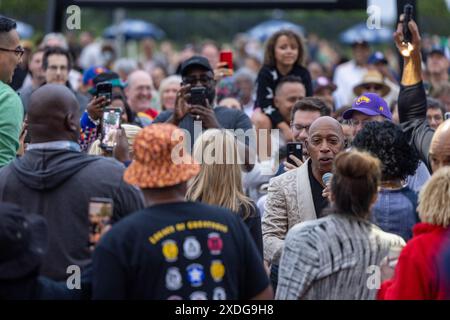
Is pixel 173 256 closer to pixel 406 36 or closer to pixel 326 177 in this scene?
pixel 326 177

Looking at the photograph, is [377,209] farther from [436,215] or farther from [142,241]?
[142,241]

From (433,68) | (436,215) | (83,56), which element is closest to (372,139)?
(436,215)

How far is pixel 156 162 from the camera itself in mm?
5094

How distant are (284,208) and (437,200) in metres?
1.98

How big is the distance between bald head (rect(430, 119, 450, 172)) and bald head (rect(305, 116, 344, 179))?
1301mm

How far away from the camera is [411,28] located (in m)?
7.18

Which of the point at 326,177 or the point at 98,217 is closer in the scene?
the point at 98,217

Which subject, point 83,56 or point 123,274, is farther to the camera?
point 83,56

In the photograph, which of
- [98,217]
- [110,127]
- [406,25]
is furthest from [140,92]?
[98,217]

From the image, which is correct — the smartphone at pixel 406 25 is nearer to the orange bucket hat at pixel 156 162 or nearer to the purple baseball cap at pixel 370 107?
the purple baseball cap at pixel 370 107

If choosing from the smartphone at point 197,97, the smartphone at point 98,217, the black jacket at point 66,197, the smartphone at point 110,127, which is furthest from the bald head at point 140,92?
the smartphone at point 98,217

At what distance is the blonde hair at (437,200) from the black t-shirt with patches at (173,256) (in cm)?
92
